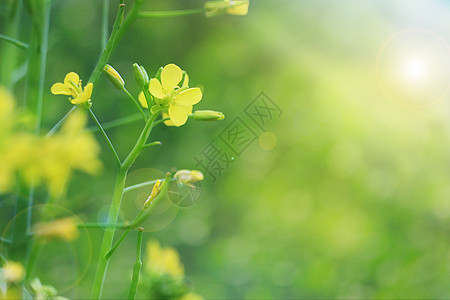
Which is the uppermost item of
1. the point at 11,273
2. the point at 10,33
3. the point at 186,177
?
the point at 10,33

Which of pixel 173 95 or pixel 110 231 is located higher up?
pixel 173 95

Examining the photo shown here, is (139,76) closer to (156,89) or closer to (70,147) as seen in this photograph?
(156,89)

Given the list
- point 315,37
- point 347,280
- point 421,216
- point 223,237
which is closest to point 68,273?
point 223,237

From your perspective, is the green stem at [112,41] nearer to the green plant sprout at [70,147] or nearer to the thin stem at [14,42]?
the green plant sprout at [70,147]

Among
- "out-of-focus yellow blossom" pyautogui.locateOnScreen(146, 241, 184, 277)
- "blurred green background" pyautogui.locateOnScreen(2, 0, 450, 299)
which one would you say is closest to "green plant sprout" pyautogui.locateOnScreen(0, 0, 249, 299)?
"out-of-focus yellow blossom" pyautogui.locateOnScreen(146, 241, 184, 277)

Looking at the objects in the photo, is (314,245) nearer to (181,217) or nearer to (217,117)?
(181,217)

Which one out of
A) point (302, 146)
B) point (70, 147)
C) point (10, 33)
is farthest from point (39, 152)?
point (302, 146)
